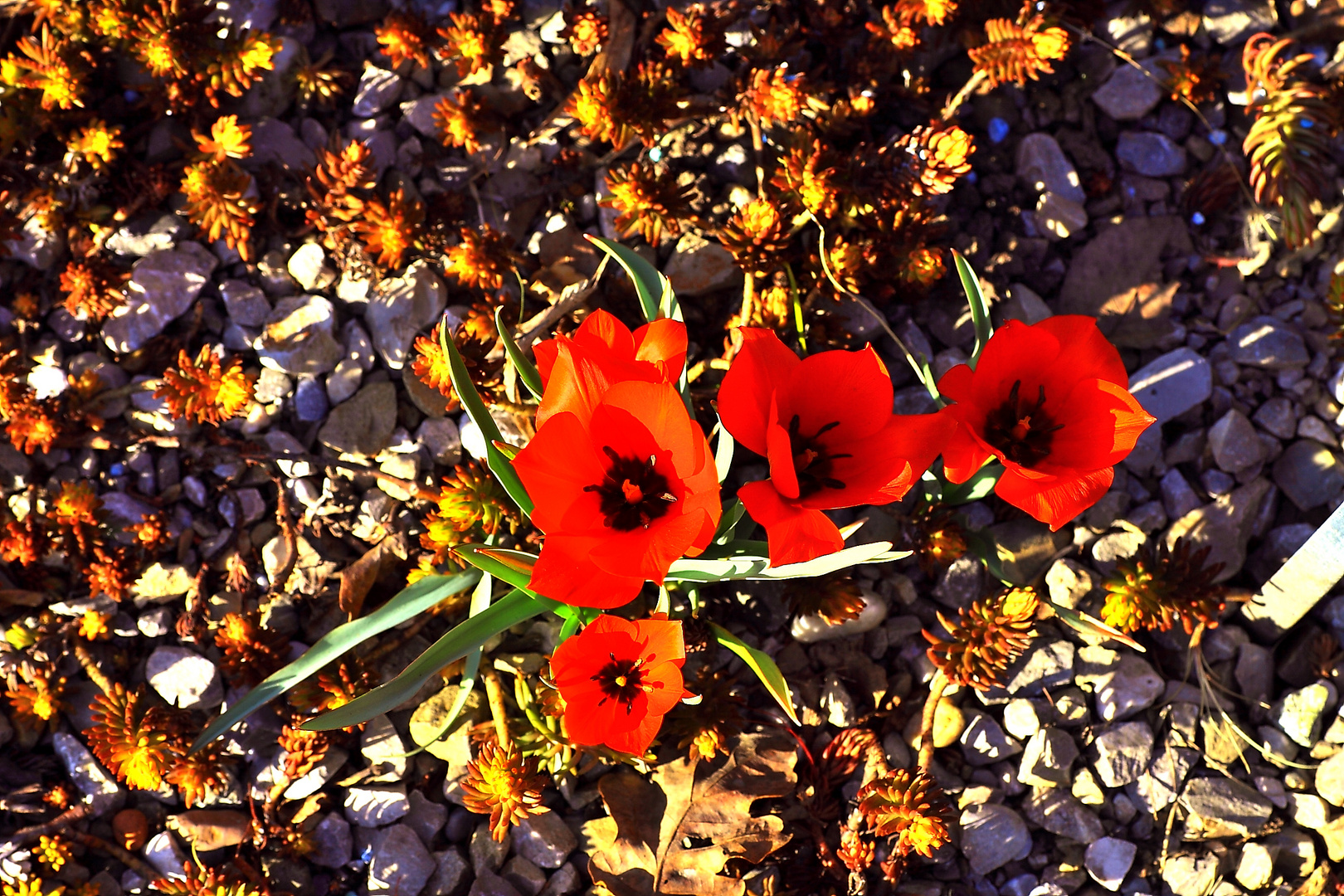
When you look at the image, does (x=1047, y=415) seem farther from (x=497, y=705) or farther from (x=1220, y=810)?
(x=497, y=705)

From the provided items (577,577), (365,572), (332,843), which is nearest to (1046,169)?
(577,577)

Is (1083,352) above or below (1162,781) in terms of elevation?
above

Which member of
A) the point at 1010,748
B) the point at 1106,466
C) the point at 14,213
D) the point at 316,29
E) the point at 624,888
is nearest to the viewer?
the point at 1106,466

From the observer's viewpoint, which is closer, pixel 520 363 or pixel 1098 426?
pixel 1098 426

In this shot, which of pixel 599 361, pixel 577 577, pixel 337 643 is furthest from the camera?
pixel 337 643

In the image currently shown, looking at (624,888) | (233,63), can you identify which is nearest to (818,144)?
(233,63)

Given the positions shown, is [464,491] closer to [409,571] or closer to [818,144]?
[409,571]

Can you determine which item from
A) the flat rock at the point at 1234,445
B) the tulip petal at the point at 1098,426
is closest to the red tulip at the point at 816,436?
the tulip petal at the point at 1098,426

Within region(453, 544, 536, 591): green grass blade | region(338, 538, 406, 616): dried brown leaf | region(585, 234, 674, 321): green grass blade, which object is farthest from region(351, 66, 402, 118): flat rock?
region(453, 544, 536, 591): green grass blade
